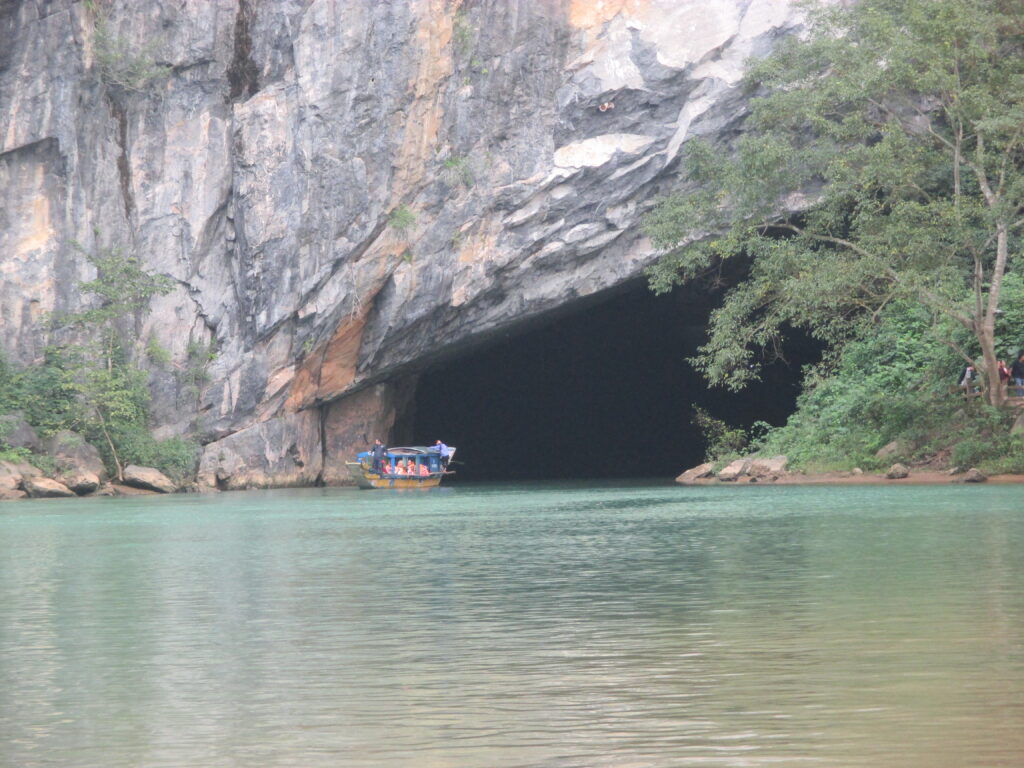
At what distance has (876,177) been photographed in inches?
1046

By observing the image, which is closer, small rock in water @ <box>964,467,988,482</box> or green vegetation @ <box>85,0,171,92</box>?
small rock in water @ <box>964,467,988,482</box>

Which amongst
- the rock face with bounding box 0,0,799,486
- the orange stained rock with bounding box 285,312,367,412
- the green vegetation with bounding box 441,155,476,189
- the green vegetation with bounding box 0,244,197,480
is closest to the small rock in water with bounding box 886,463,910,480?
the rock face with bounding box 0,0,799,486

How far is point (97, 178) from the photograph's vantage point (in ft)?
116

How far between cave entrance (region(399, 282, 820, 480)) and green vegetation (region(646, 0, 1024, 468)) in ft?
41.7

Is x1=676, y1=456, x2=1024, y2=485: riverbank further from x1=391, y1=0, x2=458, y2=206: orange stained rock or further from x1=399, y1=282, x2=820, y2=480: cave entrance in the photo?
x1=399, y1=282, x2=820, y2=480: cave entrance

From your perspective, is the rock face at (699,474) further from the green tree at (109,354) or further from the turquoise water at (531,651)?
the turquoise water at (531,651)

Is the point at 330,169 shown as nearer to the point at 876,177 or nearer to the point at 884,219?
the point at 876,177

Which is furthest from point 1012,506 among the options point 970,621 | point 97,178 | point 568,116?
point 97,178

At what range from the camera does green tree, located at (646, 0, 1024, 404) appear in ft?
82.8

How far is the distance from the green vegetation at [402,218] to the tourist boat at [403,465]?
19.4 feet

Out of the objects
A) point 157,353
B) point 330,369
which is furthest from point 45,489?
point 330,369

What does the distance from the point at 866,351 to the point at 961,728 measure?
87.2ft

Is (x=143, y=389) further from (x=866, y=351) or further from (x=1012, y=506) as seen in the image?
(x=1012, y=506)

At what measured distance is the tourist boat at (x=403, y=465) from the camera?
34.4 meters
